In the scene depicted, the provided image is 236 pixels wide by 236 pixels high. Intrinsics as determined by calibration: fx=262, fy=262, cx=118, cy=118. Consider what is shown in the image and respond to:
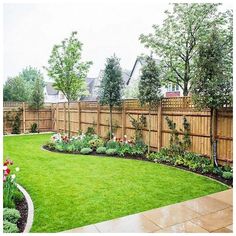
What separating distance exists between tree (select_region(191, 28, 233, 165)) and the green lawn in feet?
5.02

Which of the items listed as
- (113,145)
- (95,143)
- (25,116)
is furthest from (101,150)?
(25,116)

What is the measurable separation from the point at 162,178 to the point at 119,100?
4367mm

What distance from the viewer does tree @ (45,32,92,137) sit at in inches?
431

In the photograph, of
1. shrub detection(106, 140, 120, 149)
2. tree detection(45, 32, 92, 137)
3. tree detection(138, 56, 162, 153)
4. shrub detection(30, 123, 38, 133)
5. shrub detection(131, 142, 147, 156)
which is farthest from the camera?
Result: shrub detection(30, 123, 38, 133)

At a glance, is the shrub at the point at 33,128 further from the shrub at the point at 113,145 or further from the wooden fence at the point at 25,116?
the shrub at the point at 113,145

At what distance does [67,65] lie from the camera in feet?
36.0

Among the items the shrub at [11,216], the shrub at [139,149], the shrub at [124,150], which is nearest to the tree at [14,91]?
the shrub at [124,150]

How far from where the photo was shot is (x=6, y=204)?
3.81 meters

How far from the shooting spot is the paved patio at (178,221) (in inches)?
128

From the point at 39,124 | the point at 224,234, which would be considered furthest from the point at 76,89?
the point at 224,234

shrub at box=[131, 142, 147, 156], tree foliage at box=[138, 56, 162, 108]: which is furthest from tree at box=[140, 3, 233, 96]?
shrub at box=[131, 142, 147, 156]

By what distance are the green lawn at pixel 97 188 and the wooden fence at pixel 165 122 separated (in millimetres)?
1105

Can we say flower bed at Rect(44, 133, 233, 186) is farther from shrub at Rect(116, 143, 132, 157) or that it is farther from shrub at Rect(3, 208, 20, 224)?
shrub at Rect(3, 208, 20, 224)

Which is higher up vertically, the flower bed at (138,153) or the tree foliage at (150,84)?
the tree foliage at (150,84)
